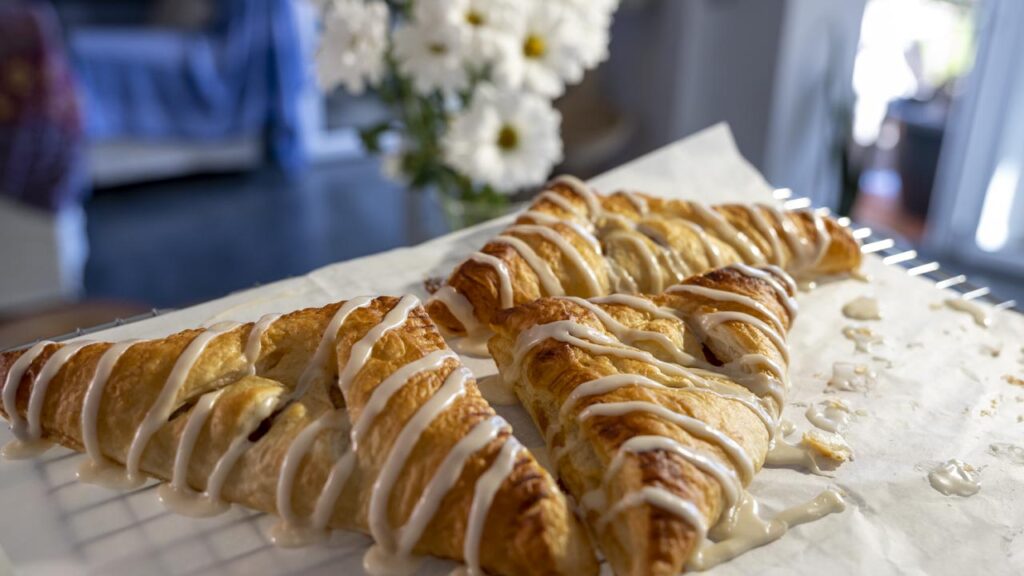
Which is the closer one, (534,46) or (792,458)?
(792,458)

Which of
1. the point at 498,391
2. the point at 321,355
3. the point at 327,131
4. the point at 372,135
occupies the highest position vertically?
the point at 372,135

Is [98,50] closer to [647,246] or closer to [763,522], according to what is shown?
[647,246]

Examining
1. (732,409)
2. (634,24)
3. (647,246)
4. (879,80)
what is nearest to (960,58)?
(879,80)

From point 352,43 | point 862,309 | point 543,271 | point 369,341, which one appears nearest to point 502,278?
point 543,271

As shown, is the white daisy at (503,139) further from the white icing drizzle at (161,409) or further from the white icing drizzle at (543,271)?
the white icing drizzle at (161,409)

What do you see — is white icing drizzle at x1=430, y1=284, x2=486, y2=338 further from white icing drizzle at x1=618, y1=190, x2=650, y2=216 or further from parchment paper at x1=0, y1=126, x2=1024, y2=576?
white icing drizzle at x1=618, y1=190, x2=650, y2=216

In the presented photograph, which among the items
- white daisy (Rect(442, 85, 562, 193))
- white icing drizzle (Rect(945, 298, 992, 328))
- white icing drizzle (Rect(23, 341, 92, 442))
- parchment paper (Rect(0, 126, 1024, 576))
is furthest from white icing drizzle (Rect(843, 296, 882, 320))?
white icing drizzle (Rect(23, 341, 92, 442))

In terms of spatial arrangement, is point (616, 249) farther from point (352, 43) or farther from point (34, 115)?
point (34, 115)
